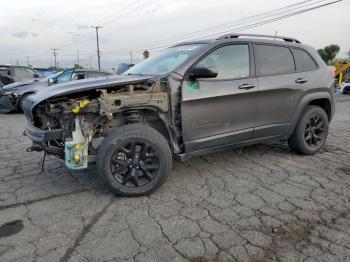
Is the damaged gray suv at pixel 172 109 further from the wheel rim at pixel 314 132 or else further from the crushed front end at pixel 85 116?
the wheel rim at pixel 314 132

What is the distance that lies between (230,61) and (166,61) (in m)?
0.85

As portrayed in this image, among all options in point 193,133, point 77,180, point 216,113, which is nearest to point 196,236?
point 193,133

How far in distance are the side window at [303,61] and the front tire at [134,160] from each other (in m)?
2.60

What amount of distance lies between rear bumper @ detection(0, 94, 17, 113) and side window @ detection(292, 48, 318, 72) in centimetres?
871

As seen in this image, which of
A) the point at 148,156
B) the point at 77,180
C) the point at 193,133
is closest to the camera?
the point at 148,156

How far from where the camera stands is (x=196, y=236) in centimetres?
285

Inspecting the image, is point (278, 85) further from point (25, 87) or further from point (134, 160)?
point (25, 87)

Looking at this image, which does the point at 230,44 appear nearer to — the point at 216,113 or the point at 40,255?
the point at 216,113

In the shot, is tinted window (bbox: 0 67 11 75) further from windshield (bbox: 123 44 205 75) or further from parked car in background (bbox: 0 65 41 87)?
windshield (bbox: 123 44 205 75)

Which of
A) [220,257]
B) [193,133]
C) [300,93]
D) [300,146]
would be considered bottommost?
[220,257]

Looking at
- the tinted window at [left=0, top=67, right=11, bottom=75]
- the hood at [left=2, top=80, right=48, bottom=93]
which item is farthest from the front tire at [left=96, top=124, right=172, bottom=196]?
the tinted window at [left=0, top=67, right=11, bottom=75]

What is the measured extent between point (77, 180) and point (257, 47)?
302cm

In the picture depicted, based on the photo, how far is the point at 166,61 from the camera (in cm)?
438

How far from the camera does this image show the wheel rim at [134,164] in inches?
139
